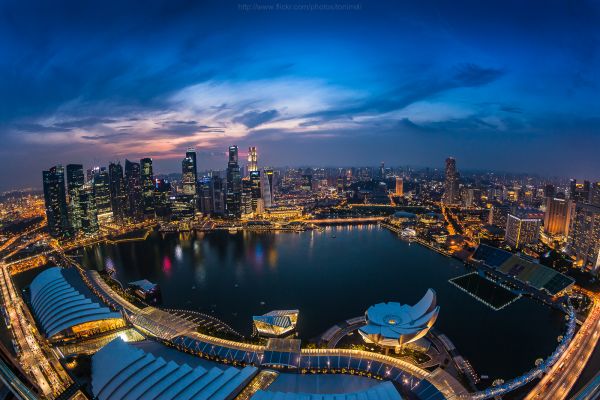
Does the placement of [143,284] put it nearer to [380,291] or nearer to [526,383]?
[380,291]

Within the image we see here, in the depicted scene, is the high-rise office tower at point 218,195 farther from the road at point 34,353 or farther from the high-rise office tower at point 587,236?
the high-rise office tower at point 587,236

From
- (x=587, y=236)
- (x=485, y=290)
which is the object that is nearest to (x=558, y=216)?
(x=587, y=236)

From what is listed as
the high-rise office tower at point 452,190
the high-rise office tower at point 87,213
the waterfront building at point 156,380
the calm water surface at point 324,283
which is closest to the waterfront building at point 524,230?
the calm water surface at point 324,283

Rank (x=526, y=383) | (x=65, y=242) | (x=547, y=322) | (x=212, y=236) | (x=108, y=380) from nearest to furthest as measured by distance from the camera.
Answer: (x=108, y=380) → (x=526, y=383) → (x=547, y=322) → (x=65, y=242) → (x=212, y=236)

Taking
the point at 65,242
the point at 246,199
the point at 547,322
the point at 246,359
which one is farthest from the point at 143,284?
the point at 246,199

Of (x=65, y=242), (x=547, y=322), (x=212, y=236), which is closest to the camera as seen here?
(x=547, y=322)

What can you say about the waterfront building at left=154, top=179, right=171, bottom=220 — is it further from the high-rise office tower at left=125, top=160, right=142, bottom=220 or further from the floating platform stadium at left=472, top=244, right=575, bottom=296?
the floating platform stadium at left=472, top=244, right=575, bottom=296

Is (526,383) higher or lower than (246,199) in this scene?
lower
